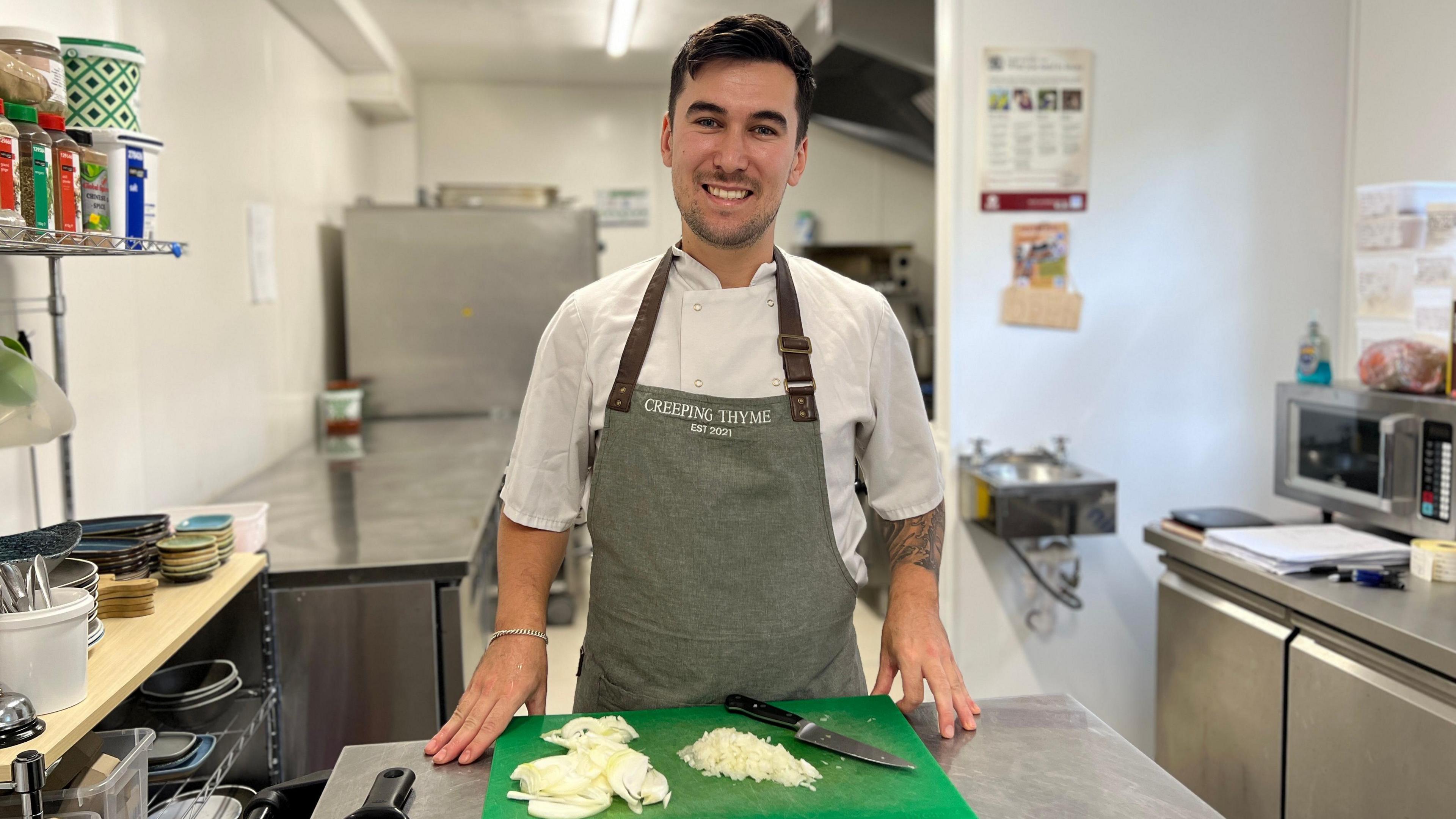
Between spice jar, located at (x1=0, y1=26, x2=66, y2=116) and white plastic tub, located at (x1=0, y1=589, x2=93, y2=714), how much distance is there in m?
0.68

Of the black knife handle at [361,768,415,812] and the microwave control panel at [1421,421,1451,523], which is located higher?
the microwave control panel at [1421,421,1451,523]

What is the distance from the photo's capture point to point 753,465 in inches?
55.9

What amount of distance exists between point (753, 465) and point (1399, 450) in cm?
164

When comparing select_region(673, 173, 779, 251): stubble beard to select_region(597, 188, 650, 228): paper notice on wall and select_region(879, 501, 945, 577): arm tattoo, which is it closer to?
select_region(879, 501, 945, 577): arm tattoo

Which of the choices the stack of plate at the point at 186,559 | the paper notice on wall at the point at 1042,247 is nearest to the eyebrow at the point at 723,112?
the stack of plate at the point at 186,559

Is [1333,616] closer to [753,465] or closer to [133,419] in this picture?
[753,465]

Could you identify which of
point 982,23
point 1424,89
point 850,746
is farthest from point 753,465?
point 1424,89

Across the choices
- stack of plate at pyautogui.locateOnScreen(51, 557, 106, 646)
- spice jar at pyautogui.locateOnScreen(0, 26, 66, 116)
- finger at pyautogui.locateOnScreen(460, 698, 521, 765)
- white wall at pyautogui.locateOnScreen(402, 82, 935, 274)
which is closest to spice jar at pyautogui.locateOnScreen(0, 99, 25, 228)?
spice jar at pyautogui.locateOnScreen(0, 26, 66, 116)

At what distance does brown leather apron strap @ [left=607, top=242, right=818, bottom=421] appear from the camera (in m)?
1.45

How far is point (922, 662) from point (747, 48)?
86 centimetres

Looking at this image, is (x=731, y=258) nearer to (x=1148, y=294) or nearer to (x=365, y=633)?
(x=365, y=633)

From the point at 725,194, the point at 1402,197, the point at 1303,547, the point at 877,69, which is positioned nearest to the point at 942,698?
the point at 725,194

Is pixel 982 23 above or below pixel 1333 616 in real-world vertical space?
above

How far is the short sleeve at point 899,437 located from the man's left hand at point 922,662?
14cm
